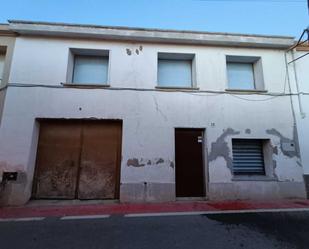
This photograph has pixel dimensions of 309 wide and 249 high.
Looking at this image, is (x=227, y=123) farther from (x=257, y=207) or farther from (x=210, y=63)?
(x=257, y=207)

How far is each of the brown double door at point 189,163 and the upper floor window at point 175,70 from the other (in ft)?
6.08

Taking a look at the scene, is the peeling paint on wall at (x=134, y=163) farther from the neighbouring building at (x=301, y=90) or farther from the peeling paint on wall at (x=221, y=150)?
the neighbouring building at (x=301, y=90)

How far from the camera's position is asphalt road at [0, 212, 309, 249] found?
3446 millimetres

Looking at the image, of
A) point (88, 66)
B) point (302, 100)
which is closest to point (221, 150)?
point (302, 100)

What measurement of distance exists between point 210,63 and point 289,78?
3.08m

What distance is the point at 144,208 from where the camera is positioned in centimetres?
580

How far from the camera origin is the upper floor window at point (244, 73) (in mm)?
8047

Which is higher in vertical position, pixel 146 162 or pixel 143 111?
pixel 143 111

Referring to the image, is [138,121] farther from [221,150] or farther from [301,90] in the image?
[301,90]

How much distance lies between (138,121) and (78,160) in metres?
2.41

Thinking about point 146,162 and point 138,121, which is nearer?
point 146,162

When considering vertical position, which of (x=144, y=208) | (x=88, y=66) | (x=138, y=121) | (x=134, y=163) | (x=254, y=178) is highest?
(x=88, y=66)

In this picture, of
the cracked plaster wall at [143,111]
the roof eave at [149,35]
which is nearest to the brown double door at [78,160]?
the cracked plaster wall at [143,111]

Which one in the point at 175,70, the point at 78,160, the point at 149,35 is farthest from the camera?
the point at 175,70
